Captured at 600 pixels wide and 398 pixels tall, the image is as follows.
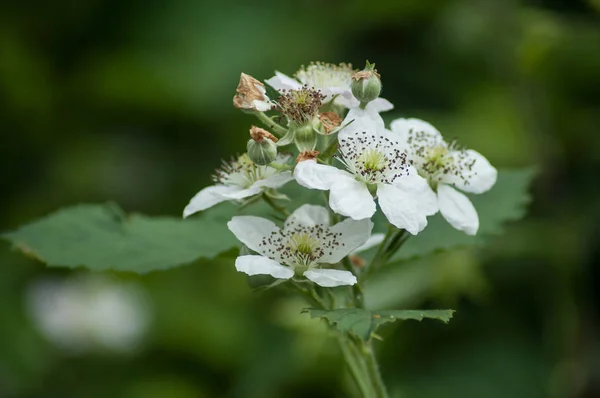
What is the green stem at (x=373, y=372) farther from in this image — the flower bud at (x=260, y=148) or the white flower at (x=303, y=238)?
the flower bud at (x=260, y=148)

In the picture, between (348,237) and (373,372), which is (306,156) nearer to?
(348,237)

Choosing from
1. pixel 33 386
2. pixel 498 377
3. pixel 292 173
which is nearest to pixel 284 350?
pixel 498 377

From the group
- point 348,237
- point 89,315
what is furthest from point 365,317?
point 89,315

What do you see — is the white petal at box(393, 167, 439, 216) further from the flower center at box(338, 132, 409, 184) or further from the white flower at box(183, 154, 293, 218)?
the white flower at box(183, 154, 293, 218)

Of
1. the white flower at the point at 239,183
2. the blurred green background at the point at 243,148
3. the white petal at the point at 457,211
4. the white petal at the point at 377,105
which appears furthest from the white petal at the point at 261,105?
the blurred green background at the point at 243,148

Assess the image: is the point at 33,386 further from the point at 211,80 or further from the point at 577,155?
the point at 577,155

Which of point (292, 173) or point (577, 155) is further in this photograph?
point (577, 155)
